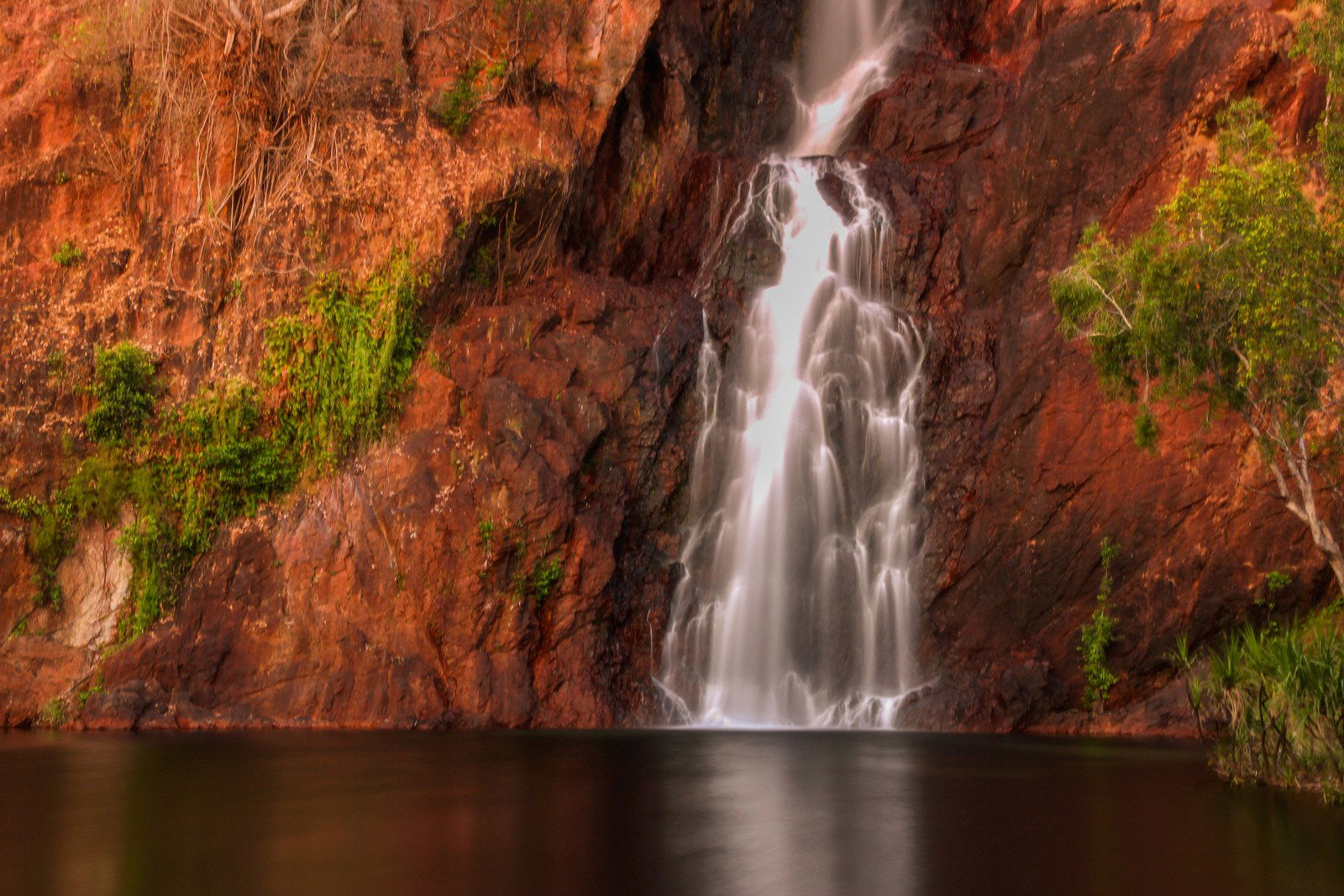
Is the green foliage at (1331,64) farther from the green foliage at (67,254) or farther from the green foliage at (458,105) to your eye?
the green foliage at (67,254)

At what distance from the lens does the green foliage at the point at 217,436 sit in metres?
24.2

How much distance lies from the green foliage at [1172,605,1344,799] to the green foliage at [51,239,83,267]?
2281 centimetres

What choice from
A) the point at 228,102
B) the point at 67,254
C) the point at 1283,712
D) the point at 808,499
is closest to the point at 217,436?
the point at 67,254

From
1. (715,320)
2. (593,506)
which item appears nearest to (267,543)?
(593,506)

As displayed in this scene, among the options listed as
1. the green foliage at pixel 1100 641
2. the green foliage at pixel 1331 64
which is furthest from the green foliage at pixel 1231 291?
the green foliage at pixel 1100 641

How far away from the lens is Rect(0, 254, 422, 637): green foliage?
2425 centimetres

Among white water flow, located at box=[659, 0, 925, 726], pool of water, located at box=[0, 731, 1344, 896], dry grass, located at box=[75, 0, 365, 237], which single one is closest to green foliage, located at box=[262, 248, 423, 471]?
dry grass, located at box=[75, 0, 365, 237]

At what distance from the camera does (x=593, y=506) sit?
24.8m

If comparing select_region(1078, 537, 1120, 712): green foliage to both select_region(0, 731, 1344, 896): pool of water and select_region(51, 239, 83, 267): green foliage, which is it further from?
select_region(51, 239, 83, 267): green foliage

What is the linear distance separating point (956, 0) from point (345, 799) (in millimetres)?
31641

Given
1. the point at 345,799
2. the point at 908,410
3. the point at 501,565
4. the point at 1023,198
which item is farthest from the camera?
the point at 1023,198

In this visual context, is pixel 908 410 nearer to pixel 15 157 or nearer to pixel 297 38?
pixel 297 38

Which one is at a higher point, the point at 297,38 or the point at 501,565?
the point at 297,38

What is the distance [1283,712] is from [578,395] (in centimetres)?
1547
